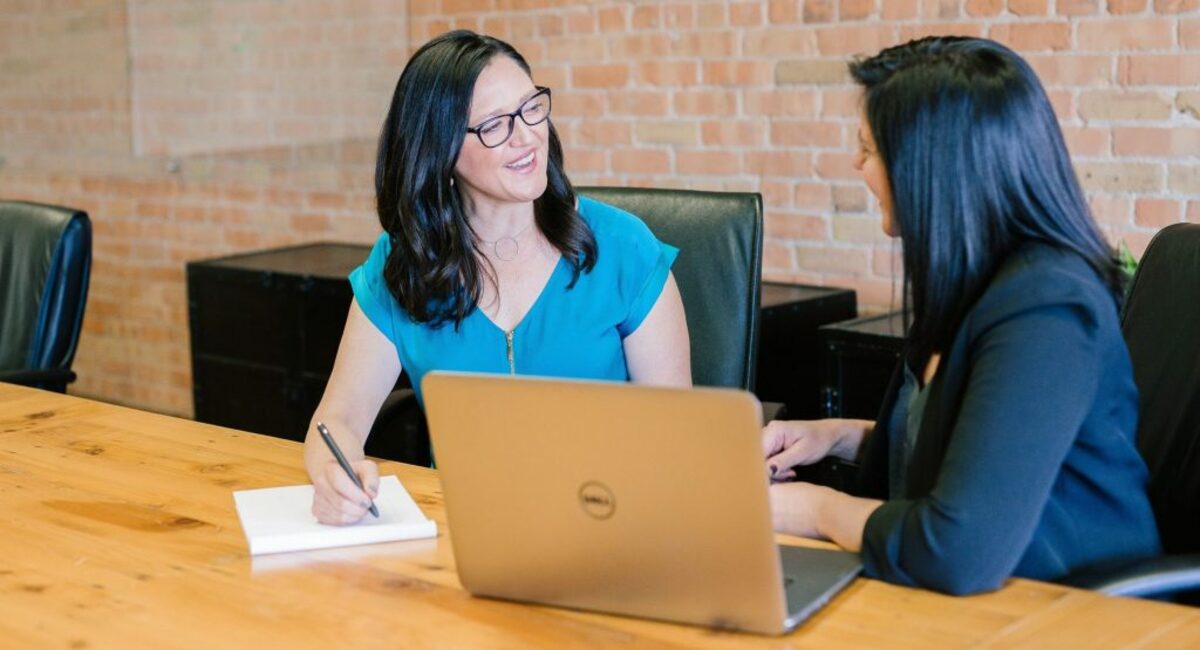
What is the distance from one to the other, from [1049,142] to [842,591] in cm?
49

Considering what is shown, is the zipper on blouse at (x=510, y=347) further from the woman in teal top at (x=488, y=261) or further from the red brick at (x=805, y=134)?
the red brick at (x=805, y=134)

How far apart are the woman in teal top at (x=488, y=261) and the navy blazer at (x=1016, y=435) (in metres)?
0.79

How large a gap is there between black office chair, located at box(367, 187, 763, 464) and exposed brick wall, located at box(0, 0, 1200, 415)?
0.47 m

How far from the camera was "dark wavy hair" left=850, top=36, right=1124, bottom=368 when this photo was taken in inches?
57.6

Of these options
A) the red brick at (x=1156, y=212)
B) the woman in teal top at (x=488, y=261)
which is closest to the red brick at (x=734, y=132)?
the red brick at (x=1156, y=212)

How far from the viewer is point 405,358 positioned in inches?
89.5

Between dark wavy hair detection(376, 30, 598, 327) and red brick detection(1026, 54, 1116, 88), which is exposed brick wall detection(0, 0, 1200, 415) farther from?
dark wavy hair detection(376, 30, 598, 327)

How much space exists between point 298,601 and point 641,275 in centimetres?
93

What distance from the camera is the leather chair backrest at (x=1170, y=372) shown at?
5.96 feet

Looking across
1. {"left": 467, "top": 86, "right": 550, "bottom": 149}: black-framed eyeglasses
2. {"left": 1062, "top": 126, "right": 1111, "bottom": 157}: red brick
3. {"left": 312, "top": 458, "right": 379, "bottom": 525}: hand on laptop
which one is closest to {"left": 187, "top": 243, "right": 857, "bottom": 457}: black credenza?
{"left": 1062, "top": 126, "right": 1111, "bottom": 157}: red brick

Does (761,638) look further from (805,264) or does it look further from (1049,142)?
(805,264)

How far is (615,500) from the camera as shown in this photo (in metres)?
1.32

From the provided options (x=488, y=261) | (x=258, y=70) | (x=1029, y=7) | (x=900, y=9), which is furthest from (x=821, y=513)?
(x=258, y=70)

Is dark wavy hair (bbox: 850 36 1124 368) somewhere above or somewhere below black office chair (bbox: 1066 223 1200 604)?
above
